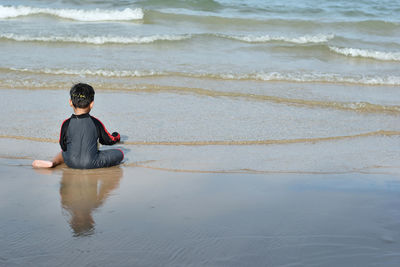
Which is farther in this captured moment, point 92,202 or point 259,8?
point 259,8

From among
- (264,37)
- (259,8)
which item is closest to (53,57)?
(264,37)

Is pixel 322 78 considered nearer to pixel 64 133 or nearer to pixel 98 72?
pixel 98 72

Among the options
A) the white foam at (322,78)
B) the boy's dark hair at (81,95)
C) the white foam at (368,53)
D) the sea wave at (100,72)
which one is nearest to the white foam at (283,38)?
the white foam at (368,53)

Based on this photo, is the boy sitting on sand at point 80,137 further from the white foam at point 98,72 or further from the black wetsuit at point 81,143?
the white foam at point 98,72

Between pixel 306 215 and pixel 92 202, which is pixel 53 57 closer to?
pixel 92 202

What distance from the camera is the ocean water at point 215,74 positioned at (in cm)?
639

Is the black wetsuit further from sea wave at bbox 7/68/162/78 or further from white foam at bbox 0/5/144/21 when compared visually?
white foam at bbox 0/5/144/21

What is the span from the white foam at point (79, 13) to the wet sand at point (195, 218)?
13.7m

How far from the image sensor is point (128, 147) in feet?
18.6

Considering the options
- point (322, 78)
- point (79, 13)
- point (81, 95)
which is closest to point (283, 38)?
point (322, 78)

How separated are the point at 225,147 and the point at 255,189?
Result: 1538 millimetres

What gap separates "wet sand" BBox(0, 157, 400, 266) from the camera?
3.00 m

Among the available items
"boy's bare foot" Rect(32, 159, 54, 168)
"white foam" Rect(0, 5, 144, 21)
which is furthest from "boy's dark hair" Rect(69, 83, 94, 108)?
"white foam" Rect(0, 5, 144, 21)

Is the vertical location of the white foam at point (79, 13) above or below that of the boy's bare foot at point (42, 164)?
above
